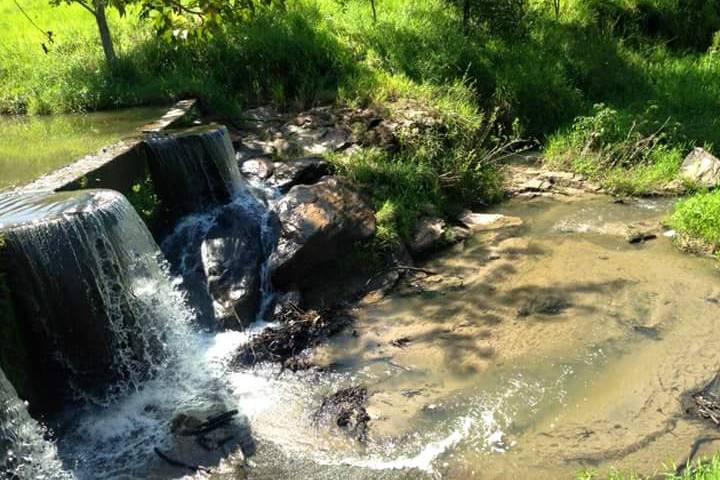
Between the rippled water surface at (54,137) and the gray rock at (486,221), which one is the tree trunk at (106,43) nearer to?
the rippled water surface at (54,137)

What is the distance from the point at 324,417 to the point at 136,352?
1.77 m

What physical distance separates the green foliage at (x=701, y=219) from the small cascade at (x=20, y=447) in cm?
632

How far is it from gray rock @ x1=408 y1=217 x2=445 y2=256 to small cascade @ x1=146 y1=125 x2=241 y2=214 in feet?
6.91

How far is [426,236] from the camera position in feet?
23.9

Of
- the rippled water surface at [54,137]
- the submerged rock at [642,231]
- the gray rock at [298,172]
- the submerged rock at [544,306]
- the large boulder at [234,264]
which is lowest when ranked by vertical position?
the submerged rock at [642,231]

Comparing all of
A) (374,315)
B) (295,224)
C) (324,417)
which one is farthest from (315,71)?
(324,417)

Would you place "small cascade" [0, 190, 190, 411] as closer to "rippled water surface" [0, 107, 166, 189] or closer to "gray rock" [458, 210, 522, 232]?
"rippled water surface" [0, 107, 166, 189]

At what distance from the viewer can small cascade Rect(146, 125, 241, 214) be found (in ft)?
22.5

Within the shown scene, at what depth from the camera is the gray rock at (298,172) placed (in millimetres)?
7430

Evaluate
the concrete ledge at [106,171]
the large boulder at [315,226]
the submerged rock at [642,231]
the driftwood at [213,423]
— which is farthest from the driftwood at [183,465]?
the submerged rock at [642,231]

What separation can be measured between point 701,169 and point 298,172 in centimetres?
536

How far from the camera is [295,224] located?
660 centimetres

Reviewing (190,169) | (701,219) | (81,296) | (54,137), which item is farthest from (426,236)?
(54,137)

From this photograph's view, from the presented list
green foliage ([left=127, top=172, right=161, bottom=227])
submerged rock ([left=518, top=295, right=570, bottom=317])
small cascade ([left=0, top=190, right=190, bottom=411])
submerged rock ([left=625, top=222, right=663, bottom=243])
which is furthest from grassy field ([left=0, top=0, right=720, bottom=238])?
small cascade ([left=0, top=190, right=190, bottom=411])
